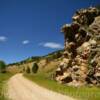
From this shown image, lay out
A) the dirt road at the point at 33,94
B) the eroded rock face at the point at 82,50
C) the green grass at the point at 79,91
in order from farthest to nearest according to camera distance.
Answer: the eroded rock face at the point at 82,50 < the green grass at the point at 79,91 < the dirt road at the point at 33,94

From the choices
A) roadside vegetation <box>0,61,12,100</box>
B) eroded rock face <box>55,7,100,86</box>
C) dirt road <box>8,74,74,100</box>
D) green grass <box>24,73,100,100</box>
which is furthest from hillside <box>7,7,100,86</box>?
dirt road <box>8,74,74,100</box>

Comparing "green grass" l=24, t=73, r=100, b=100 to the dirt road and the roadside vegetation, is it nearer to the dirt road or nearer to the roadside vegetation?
the dirt road

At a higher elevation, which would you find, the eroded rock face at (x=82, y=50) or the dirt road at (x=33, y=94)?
the eroded rock face at (x=82, y=50)

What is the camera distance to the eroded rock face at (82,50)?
58562 millimetres

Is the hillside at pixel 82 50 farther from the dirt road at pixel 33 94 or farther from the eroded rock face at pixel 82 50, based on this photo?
the dirt road at pixel 33 94

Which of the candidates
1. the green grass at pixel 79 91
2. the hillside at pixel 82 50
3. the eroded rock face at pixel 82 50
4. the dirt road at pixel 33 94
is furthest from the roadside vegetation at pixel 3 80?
the eroded rock face at pixel 82 50

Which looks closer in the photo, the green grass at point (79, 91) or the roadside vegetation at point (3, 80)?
the roadside vegetation at point (3, 80)

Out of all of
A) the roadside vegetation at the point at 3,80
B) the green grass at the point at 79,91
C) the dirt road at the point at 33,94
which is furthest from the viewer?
the green grass at the point at 79,91

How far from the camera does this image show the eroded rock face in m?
58.6

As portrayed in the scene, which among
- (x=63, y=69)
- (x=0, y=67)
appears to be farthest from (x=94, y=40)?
(x=0, y=67)

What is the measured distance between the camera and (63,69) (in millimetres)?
71188

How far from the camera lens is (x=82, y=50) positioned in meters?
64.8

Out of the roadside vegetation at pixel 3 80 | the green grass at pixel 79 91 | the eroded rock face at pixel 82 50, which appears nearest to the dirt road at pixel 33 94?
the roadside vegetation at pixel 3 80

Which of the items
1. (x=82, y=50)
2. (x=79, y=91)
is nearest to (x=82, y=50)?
(x=82, y=50)
